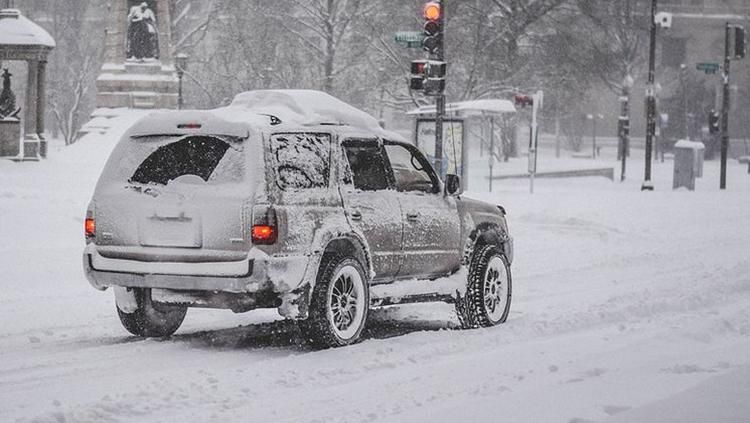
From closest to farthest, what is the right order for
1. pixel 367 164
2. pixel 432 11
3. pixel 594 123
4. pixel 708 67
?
pixel 367 164, pixel 432 11, pixel 708 67, pixel 594 123

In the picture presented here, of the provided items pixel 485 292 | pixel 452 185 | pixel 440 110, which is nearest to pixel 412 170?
pixel 452 185

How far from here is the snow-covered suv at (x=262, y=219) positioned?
938 cm

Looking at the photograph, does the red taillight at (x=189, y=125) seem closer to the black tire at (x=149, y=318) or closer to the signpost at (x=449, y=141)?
the black tire at (x=149, y=318)

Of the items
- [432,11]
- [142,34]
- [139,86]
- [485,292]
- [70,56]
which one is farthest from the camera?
[70,56]

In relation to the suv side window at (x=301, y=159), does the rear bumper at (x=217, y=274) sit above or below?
below

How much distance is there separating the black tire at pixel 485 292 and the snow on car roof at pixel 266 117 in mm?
1362

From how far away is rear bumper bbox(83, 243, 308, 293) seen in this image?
928cm

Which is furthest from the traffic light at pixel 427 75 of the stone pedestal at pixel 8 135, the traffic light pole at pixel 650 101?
the traffic light pole at pixel 650 101

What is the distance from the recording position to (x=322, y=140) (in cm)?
1020

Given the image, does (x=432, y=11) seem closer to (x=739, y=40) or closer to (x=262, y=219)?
(x=262, y=219)

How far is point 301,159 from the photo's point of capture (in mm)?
9922

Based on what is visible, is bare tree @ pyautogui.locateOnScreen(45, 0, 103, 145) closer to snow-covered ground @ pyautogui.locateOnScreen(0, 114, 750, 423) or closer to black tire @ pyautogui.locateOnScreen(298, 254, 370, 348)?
snow-covered ground @ pyautogui.locateOnScreen(0, 114, 750, 423)

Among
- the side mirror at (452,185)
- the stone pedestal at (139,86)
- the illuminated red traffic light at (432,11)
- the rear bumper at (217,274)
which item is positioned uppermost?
the illuminated red traffic light at (432,11)

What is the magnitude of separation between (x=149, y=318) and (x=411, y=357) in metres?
2.41
